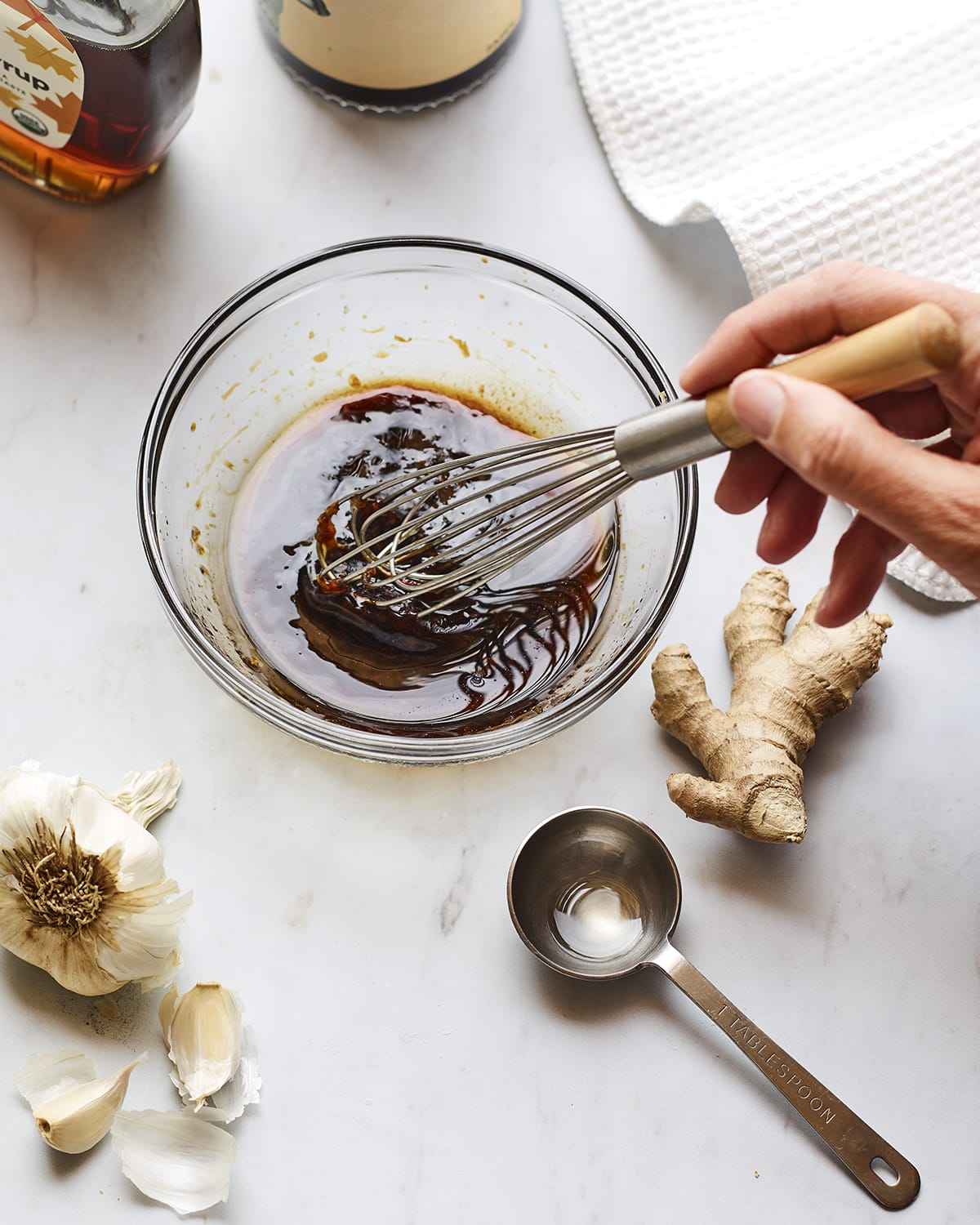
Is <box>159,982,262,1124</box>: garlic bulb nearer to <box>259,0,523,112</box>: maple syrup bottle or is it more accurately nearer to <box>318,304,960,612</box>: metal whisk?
<box>318,304,960,612</box>: metal whisk

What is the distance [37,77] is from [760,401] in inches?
25.3

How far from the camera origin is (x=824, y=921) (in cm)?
98

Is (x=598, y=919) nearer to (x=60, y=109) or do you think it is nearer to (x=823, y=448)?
(x=823, y=448)

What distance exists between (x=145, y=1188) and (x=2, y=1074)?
0.14 m

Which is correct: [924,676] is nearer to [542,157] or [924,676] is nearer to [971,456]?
[971,456]

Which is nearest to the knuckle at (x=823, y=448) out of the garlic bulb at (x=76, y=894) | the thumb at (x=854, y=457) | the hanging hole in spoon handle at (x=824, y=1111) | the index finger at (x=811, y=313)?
the thumb at (x=854, y=457)

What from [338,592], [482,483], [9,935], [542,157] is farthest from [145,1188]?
[542,157]

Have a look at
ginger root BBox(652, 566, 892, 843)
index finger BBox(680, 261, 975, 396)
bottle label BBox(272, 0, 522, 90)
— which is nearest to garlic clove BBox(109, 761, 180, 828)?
ginger root BBox(652, 566, 892, 843)

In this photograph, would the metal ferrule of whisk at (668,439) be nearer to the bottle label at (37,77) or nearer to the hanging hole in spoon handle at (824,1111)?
the hanging hole in spoon handle at (824,1111)

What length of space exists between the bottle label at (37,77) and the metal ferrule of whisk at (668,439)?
0.54m

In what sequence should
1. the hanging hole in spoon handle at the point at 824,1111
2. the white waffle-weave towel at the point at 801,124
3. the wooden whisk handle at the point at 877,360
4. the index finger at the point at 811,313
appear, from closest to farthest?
the wooden whisk handle at the point at 877,360, the index finger at the point at 811,313, the hanging hole in spoon handle at the point at 824,1111, the white waffle-weave towel at the point at 801,124

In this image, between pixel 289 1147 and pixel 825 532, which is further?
pixel 825 532

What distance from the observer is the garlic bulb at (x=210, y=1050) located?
2.93 ft

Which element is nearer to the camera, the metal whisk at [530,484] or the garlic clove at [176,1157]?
the metal whisk at [530,484]
